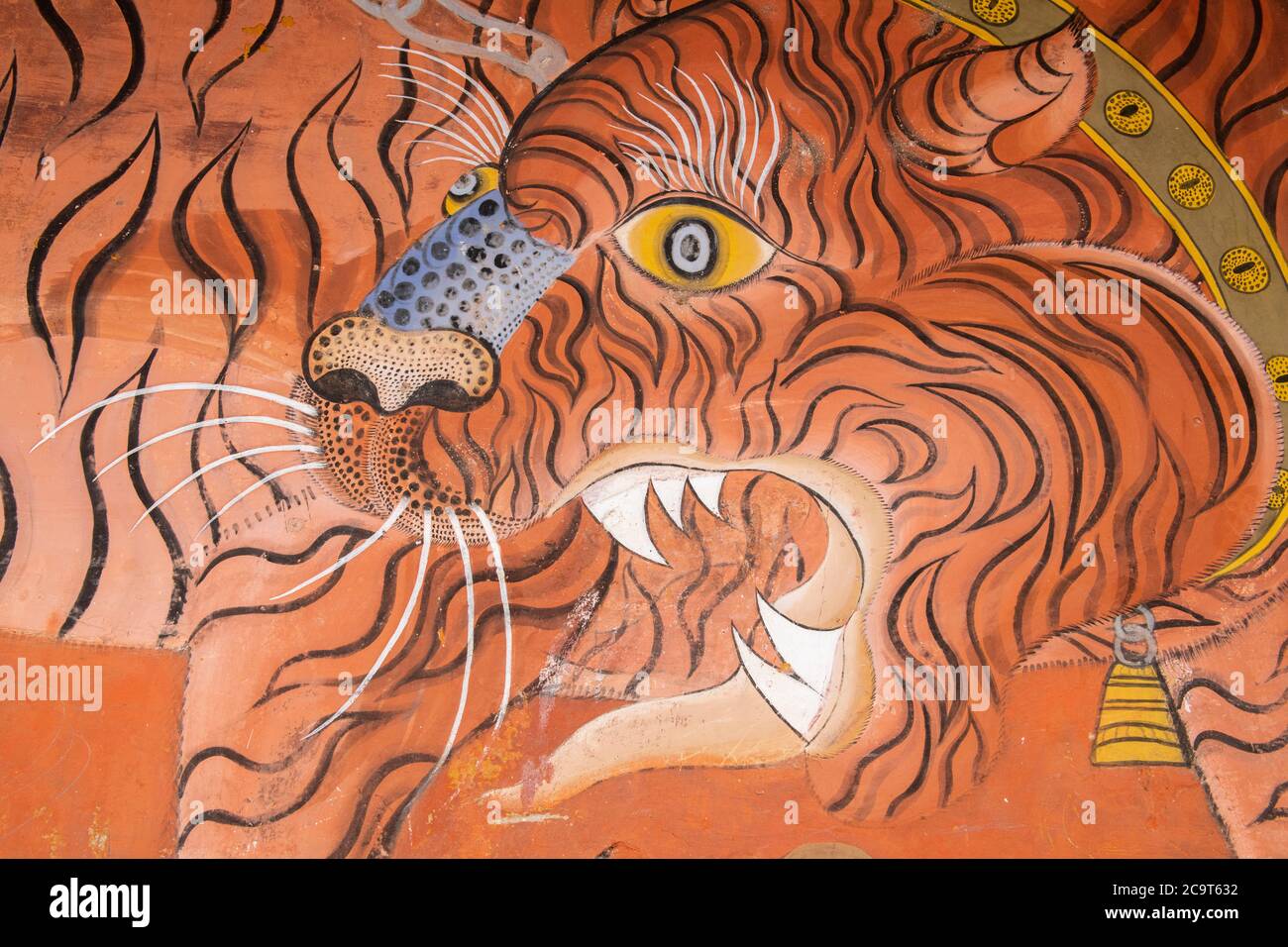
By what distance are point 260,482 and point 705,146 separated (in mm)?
A: 1812

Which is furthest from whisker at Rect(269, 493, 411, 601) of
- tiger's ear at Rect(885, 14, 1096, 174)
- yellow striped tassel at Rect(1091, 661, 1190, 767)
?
yellow striped tassel at Rect(1091, 661, 1190, 767)

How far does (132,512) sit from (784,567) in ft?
Result: 6.81

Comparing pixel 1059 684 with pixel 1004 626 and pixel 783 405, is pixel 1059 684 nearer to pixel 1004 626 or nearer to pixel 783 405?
pixel 1004 626

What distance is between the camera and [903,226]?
3.41 meters

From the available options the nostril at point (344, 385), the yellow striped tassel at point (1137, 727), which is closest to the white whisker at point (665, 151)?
the nostril at point (344, 385)

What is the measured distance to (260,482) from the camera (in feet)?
10.8

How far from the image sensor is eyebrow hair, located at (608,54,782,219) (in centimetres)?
339

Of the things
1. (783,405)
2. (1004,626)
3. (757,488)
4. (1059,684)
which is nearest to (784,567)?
(757,488)

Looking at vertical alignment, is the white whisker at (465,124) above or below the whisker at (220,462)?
above

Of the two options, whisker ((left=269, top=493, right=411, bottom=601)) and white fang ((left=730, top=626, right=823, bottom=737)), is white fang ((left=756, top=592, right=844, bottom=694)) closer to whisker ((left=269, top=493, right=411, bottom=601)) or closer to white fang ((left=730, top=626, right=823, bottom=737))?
white fang ((left=730, top=626, right=823, bottom=737))

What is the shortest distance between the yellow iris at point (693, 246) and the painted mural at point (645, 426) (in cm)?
2

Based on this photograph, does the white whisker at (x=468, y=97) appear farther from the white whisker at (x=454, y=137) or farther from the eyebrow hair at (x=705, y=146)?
the eyebrow hair at (x=705, y=146)

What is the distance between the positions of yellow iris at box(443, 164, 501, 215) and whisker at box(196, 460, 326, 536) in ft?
3.02

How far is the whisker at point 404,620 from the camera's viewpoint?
3240mm
